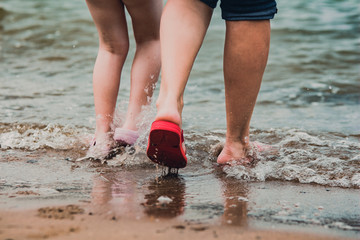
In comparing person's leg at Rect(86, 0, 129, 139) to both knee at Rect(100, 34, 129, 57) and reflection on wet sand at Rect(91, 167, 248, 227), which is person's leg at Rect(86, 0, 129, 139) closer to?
knee at Rect(100, 34, 129, 57)

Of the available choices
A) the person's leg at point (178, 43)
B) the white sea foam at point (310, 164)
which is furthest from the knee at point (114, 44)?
the white sea foam at point (310, 164)

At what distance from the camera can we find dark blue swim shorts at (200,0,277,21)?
197cm

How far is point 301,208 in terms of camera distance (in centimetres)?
167

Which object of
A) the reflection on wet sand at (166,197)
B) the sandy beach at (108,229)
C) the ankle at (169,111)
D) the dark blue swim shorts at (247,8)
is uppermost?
the dark blue swim shorts at (247,8)

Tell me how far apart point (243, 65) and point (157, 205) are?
0.76 meters

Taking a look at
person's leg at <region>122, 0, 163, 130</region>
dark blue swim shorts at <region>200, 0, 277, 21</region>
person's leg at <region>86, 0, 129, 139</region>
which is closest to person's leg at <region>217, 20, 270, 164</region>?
dark blue swim shorts at <region>200, 0, 277, 21</region>

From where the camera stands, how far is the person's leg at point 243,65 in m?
2.03

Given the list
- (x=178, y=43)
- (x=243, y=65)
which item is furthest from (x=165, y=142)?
(x=243, y=65)

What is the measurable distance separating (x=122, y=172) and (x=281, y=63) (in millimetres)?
4049

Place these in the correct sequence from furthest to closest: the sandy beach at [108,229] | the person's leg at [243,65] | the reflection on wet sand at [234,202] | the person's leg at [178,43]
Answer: the person's leg at [243,65] < the person's leg at [178,43] < the reflection on wet sand at [234,202] < the sandy beach at [108,229]

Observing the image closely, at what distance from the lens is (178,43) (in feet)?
6.36

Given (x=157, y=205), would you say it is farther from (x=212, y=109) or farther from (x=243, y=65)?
(x=212, y=109)

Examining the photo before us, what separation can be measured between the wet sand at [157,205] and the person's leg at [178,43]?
348 millimetres

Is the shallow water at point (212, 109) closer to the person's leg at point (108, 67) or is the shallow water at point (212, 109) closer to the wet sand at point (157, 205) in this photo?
the wet sand at point (157, 205)
